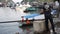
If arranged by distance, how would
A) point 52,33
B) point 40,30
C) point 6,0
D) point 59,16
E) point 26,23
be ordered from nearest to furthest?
point 52,33 → point 40,30 → point 59,16 → point 26,23 → point 6,0

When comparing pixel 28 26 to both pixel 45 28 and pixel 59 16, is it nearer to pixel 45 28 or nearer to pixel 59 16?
pixel 59 16

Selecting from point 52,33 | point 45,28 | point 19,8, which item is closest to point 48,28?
point 45,28

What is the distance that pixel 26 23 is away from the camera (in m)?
24.6

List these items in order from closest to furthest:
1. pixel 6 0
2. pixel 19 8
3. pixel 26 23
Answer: pixel 26 23 < pixel 19 8 < pixel 6 0

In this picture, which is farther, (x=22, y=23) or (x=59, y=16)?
(x=22, y=23)

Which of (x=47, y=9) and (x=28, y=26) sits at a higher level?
(x=47, y=9)

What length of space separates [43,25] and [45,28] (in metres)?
0.23

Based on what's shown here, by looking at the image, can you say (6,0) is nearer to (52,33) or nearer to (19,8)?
(19,8)

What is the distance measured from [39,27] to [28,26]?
11.6 metres

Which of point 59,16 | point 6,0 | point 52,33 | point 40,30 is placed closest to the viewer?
point 52,33

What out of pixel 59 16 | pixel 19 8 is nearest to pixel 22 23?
pixel 59 16

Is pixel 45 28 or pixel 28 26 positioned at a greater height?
pixel 45 28

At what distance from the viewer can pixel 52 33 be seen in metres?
12.2

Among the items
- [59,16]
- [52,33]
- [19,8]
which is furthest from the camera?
[19,8]
